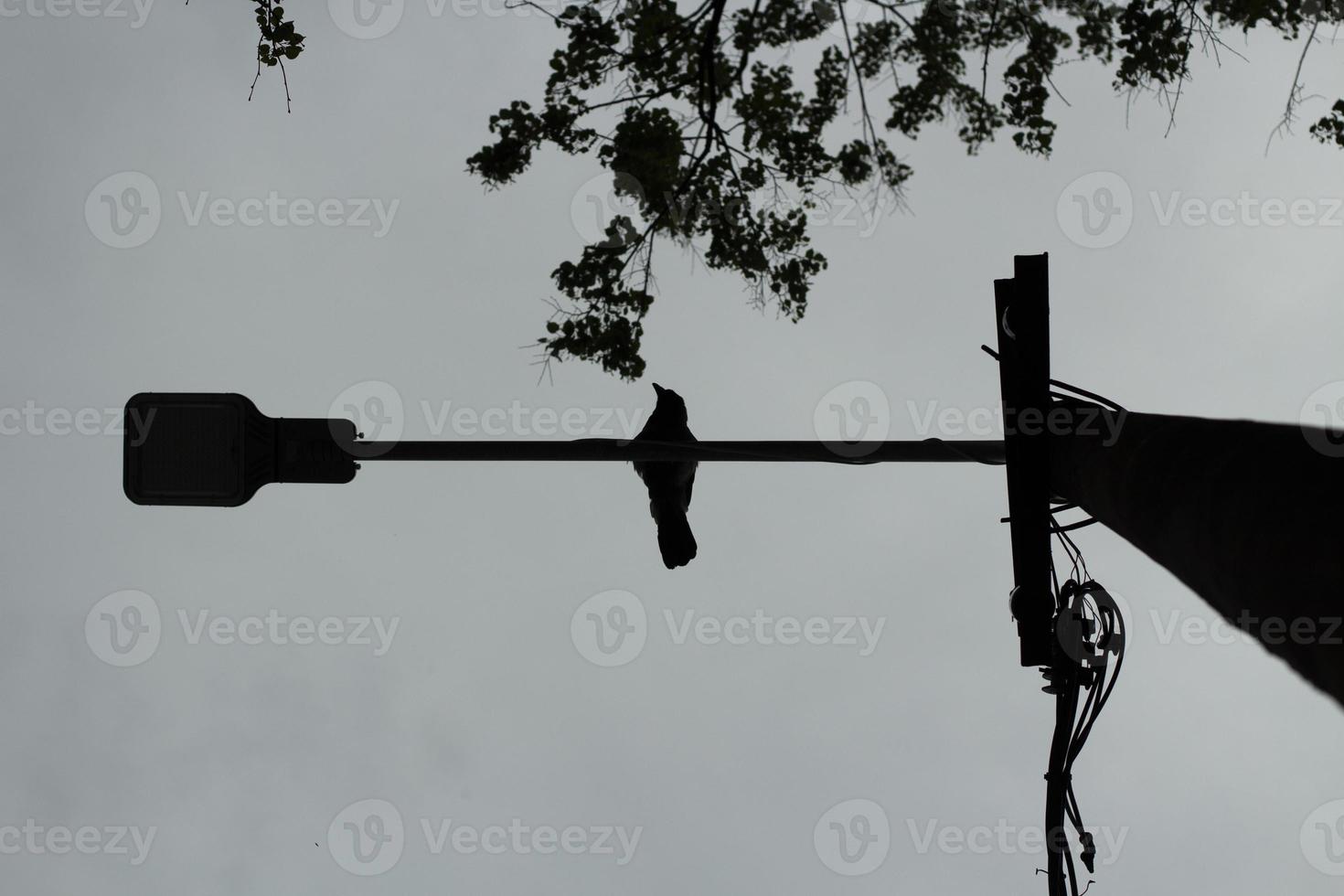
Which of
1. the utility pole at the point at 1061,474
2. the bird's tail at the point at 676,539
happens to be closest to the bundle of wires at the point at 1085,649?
the utility pole at the point at 1061,474

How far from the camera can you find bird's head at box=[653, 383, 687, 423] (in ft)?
16.4

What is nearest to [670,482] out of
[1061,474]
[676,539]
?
[676,539]

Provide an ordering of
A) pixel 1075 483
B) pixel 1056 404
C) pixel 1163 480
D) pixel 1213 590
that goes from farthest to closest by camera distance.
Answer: pixel 1056 404 → pixel 1075 483 → pixel 1163 480 → pixel 1213 590

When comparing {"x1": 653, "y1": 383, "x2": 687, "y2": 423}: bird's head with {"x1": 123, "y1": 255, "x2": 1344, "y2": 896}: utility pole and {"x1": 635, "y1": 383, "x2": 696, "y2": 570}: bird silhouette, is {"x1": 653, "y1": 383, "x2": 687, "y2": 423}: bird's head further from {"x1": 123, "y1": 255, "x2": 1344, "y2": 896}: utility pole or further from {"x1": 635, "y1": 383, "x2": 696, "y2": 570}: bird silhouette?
{"x1": 123, "y1": 255, "x2": 1344, "y2": 896}: utility pole

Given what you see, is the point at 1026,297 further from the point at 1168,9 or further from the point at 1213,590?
the point at 1168,9

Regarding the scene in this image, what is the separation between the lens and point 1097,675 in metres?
4.09

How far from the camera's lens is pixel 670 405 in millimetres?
5027

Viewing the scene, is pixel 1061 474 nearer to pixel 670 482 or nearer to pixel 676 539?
pixel 670 482

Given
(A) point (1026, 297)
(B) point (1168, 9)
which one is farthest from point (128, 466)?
(B) point (1168, 9)

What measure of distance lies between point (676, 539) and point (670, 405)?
84 cm

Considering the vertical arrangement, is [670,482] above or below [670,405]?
below

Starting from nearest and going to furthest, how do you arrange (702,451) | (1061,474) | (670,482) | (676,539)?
(1061,474) < (702,451) < (670,482) < (676,539)

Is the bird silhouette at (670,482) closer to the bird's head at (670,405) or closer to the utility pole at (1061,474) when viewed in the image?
the bird's head at (670,405)

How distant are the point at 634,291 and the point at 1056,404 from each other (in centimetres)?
478
